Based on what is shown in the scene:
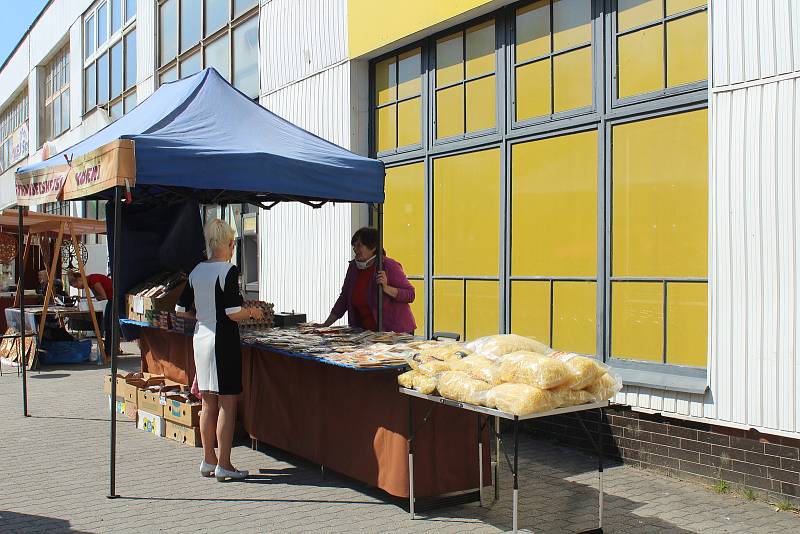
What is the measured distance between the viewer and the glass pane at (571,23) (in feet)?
23.3

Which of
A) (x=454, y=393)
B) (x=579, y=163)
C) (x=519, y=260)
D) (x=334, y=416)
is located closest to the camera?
(x=454, y=393)

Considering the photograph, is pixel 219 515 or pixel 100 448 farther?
pixel 100 448

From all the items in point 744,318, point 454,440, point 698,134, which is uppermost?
point 698,134

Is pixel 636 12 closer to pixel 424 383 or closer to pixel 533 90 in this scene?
pixel 533 90

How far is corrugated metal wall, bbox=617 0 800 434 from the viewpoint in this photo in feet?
17.5

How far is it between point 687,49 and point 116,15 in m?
17.2

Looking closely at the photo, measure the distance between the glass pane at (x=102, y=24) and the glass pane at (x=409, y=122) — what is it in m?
14.3

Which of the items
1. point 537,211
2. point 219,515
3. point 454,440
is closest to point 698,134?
point 537,211

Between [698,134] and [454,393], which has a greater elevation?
[698,134]

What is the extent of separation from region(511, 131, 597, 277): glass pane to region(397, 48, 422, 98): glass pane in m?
1.94

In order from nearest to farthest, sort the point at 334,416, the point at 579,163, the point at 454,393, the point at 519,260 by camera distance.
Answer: the point at 454,393 → the point at 334,416 → the point at 579,163 → the point at 519,260

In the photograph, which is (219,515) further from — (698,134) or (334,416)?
(698,134)

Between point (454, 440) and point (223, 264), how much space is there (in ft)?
6.94

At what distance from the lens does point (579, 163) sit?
23.5ft
